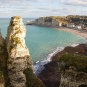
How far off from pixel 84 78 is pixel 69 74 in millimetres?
1938

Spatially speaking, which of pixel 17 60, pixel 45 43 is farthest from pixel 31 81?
pixel 45 43

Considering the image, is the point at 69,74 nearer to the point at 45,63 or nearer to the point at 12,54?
the point at 12,54

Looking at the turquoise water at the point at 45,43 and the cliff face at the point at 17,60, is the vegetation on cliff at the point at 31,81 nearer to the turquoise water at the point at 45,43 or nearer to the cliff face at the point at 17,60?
the cliff face at the point at 17,60

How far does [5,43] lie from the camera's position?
39.6 metres

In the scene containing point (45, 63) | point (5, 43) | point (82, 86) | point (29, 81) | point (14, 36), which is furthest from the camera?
point (45, 63)

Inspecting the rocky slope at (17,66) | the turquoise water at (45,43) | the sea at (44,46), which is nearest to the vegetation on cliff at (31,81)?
the rocky slope at (17,66)

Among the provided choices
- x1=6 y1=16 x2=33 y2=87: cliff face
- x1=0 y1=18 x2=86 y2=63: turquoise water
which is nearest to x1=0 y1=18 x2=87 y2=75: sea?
x1=0 y1=18 x2=86 y2=63: turquoise water

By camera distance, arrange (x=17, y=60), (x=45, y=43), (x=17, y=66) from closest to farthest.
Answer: (x=17, y=66) → (x=17, y=60) → (x=45, y=43)

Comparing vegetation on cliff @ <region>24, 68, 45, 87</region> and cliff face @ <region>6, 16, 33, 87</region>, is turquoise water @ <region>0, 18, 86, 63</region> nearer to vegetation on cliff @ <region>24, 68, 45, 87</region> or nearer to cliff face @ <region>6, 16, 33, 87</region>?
cliff face @ <region>6, 16, 33, 87</region>

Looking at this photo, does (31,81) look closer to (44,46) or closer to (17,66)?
(17,66)

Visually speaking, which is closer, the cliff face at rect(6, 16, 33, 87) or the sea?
the cliff face at rect(6, 16, 33, 87)

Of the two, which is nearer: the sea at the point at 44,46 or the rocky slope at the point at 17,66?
the rocky slope at the point at 17,66

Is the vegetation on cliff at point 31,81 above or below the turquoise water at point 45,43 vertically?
above

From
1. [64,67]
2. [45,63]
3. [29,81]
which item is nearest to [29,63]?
[29,81]
